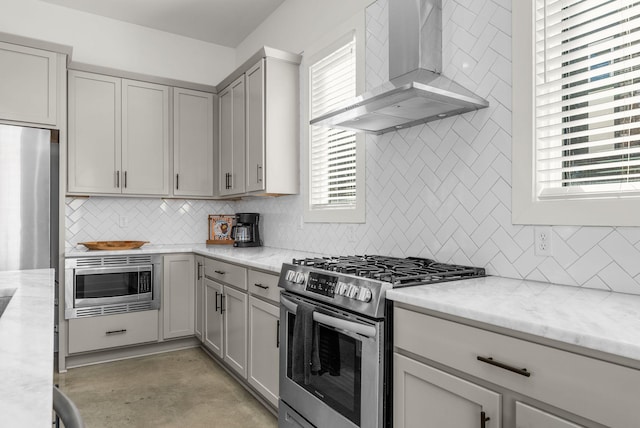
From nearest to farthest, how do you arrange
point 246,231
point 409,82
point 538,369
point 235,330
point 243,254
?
point 538,369
point 409,82
point 235,330
point 243,254
point 246,231

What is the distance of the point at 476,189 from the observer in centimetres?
206

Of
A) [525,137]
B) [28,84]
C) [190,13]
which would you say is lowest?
[525,137]

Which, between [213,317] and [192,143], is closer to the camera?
[213,317]

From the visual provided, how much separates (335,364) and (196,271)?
7.51ft

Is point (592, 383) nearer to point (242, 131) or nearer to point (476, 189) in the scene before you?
point (476, 189)

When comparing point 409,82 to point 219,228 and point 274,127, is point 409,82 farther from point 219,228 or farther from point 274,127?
point 219,228

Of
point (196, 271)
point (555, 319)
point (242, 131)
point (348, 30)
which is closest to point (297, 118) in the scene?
point (242, 131)

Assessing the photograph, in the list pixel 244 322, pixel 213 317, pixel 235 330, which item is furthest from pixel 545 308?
pixel 213 317

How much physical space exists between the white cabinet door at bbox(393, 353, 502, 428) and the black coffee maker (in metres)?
2.55

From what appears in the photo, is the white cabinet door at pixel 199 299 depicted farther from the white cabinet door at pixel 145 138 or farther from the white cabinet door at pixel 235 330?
the white cabinet door at pixel 145 138

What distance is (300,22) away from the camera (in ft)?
11.5

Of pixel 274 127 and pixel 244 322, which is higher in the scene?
pixel 274 127

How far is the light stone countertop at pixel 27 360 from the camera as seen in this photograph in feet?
1.80

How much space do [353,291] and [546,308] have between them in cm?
72
